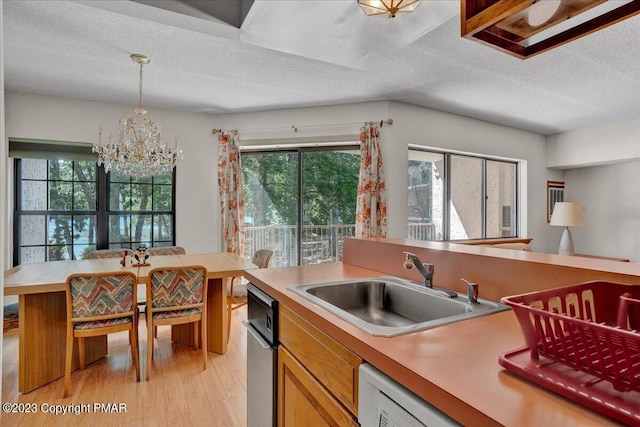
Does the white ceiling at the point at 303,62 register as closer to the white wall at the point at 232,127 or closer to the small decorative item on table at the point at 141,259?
the white wall at the point at 232,127

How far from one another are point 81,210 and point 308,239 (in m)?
2.82

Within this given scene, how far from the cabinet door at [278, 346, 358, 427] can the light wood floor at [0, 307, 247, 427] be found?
862 millimetres

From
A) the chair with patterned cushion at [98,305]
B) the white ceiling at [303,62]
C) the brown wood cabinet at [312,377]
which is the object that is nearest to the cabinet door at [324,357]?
the brown wood cabinet at [312,377]

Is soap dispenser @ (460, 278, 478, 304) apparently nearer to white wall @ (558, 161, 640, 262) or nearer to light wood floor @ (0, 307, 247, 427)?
light wood floor @ (0, 307, 247, 427)

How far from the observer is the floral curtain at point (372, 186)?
406 centimetres

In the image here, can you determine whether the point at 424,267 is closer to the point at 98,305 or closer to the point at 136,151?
the point at 98,305

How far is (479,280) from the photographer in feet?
4.48

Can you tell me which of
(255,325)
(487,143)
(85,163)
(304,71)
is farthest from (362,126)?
(85,163)

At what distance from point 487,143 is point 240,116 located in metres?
3.54

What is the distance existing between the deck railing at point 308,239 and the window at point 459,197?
3 centimetres

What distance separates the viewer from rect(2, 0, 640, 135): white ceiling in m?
2.13

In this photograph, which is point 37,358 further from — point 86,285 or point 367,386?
point 367,386

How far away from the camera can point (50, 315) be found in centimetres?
251

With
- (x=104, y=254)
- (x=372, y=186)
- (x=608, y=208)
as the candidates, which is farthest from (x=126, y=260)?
(x=608, y=208)
